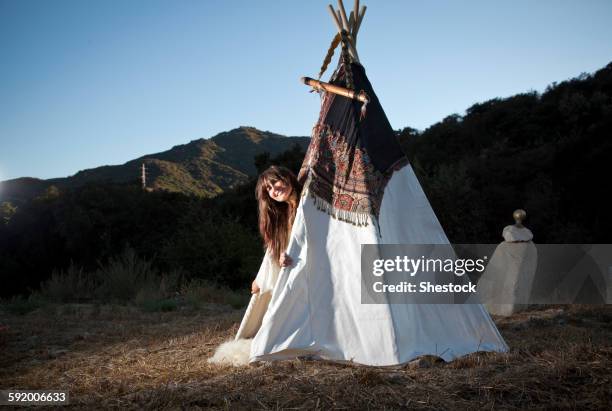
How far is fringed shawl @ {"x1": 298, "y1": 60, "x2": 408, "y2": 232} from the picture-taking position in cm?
342

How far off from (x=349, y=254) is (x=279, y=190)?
0.74 m

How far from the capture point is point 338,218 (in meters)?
3.42

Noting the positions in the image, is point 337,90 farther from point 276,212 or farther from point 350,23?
point 276,212

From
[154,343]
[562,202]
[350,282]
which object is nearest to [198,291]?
[154,343]

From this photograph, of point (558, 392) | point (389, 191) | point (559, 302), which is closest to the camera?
point (558, 392)

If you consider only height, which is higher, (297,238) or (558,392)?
(297,238)

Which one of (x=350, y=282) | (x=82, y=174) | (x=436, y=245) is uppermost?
(x=82, y=174)

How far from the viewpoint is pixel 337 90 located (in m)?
3.66

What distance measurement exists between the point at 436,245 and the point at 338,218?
81 centimetres

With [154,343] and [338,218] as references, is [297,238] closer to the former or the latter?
[338,218]

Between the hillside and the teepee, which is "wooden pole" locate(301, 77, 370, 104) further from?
the hillside

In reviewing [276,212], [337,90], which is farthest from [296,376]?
[337,90]

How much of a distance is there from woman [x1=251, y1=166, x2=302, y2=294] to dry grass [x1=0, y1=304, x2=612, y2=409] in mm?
808

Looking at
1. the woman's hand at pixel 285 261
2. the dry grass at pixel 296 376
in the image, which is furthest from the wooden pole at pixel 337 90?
the dry grass at pixel 296 376
